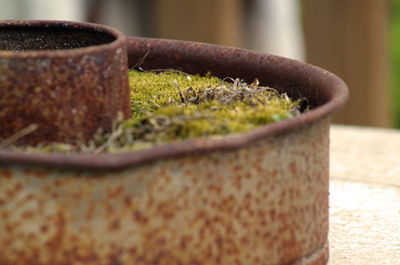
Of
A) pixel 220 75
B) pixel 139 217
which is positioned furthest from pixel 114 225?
pixel 220 75

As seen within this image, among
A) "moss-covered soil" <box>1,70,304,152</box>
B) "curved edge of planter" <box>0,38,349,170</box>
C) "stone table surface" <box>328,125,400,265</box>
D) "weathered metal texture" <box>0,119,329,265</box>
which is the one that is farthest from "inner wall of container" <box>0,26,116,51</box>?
"stone table surface" <box>328,125,400,265</box>

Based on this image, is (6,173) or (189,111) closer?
(6,173)

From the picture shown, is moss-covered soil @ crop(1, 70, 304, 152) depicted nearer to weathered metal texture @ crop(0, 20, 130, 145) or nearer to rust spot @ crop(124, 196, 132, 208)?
weathered metal texture @ crop(0, 20, 130, 145)

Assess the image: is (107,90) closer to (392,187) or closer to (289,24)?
(392,187)

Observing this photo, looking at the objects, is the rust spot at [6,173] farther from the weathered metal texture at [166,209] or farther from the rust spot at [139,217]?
the rust spot at [139,217]

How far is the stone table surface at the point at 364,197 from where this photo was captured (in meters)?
1.72

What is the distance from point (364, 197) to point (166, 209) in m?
1.12

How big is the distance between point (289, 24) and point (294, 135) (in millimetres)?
4031

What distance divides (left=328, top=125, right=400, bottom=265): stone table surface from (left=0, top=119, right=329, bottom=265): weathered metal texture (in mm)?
449

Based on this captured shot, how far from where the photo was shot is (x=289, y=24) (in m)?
5.19

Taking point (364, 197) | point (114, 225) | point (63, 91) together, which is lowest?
point (364, 197)

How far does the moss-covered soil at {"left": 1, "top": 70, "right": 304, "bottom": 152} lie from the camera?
1306mm

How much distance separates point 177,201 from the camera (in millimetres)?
1152

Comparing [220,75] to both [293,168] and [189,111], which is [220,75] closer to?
[189,111]
